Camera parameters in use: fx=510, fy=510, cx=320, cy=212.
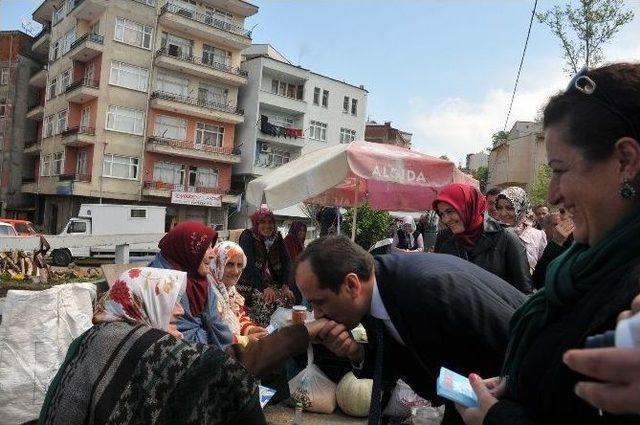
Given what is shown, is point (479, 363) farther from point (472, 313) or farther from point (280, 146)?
point (280, 146)

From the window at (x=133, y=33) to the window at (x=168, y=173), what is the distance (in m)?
7.85

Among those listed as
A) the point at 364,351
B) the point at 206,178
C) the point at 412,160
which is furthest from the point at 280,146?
the point at 364,351

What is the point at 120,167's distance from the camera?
109 ft

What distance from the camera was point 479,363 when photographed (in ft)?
6.49

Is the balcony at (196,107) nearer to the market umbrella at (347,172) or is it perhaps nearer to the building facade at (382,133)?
the building facade at (382,133)

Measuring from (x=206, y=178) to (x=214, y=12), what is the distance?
12.0 metres

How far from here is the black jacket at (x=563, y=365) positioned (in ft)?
3.32

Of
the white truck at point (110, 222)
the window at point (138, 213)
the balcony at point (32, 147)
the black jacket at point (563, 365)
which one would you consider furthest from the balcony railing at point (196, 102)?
the black jacket at point (563, 365)

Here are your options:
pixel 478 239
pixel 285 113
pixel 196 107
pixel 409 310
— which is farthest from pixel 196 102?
pixel 409 310

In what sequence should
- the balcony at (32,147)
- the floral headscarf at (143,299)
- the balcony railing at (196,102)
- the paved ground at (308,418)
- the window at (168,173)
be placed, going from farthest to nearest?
1. the balcony at (32,147)
2. the window at (168,173)
3. the balcony railing at (196,102)
4. the paved ground at (308,418)
5. the floral headscarf at (143,299)

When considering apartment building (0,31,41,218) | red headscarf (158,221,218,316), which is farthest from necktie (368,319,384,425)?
apartment building (0,31,41,218)

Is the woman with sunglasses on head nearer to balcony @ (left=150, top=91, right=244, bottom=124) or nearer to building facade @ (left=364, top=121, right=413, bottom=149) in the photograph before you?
balcony @ (left=150, top=91, right=244, bottom=124)

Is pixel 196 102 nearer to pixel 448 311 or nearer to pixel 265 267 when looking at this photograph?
pixel 265 267

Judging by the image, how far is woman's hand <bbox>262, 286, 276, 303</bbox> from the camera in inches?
225
